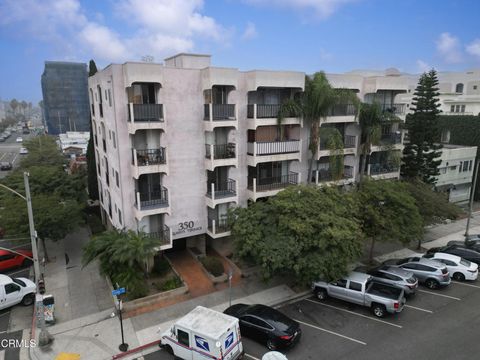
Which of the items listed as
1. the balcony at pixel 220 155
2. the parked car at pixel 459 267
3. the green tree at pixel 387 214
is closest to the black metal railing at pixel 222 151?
the balcony at pixel 220 155

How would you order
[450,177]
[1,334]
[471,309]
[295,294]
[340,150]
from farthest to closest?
[450,177] → [340,150] → [295,294] → [471,309] → [1,334]

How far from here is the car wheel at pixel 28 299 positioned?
19.7 m

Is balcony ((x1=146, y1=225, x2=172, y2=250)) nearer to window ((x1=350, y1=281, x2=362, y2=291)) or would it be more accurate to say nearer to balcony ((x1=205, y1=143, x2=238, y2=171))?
balcony ((x1=205, y1=143, x2=238, y2=171))

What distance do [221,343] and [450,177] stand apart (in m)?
36.9

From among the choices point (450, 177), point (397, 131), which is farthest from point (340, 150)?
point (450, 177)

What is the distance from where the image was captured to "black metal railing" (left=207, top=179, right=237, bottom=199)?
78.7ft

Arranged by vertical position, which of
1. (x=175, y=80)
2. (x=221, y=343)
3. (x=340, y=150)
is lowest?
(x=221, y=343)

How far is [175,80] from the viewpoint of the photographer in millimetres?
21203

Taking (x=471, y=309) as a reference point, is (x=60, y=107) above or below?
above

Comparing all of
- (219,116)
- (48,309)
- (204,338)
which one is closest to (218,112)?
(219,116)

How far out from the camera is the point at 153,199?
74.2ft

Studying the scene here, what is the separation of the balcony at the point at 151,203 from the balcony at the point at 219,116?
17.5 ft

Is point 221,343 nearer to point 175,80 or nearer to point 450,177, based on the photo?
point 175,80

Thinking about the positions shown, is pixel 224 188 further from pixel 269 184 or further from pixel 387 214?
pixel 387 214
